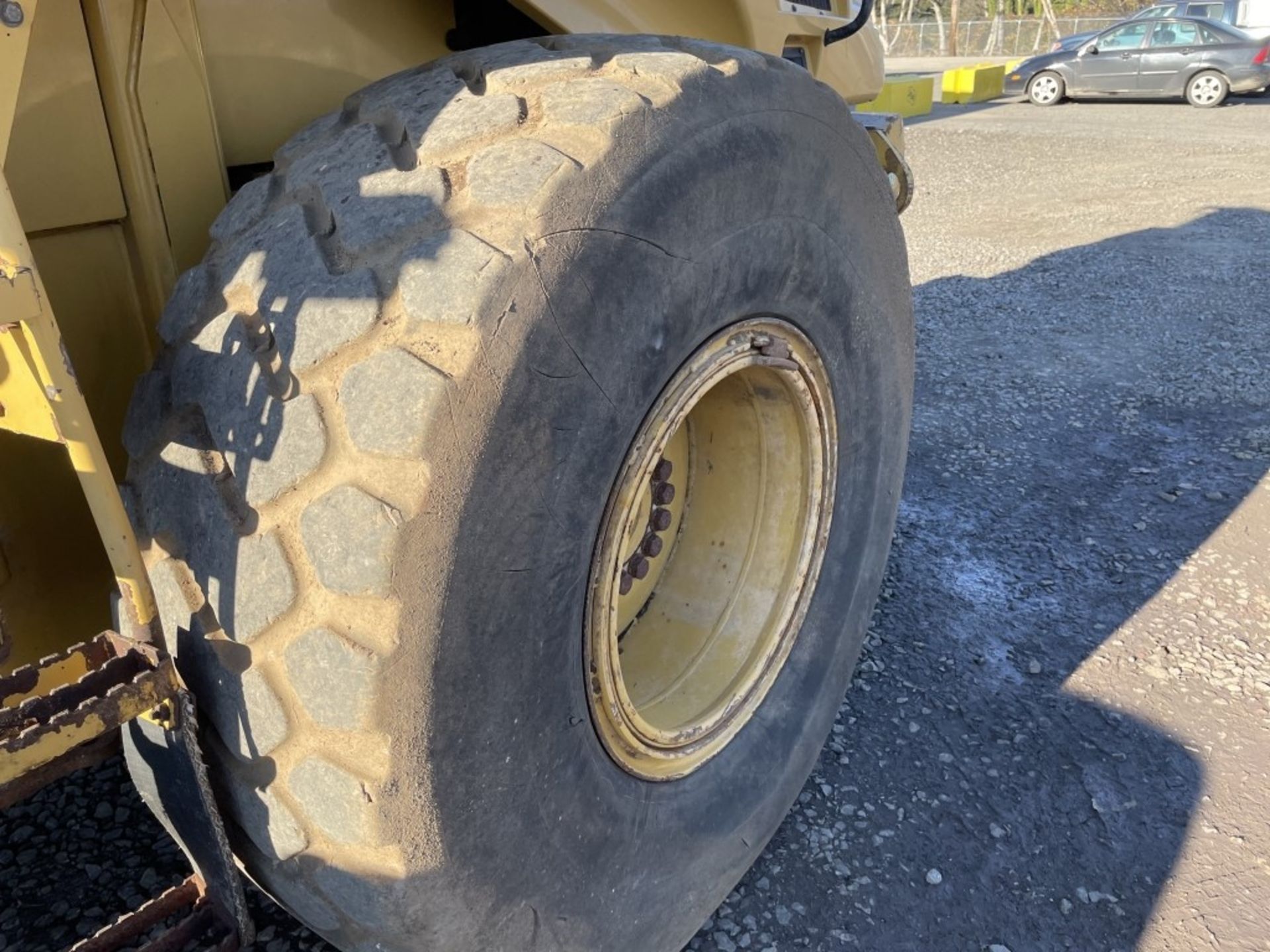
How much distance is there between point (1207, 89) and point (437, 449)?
16602mm

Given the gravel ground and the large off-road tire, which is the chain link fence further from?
the large off-road tire

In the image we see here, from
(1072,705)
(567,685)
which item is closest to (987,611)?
(1072,705)

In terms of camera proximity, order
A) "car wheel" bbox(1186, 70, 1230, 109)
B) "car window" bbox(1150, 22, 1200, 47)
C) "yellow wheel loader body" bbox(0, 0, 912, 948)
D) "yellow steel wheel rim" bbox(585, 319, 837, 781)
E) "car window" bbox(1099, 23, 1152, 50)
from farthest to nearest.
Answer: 1. "car window" bbox(1099, 23, 1152, 50)
2. "car window" bbox(1150, 22, 1200, 47)
3. "car wheel" bbox(1186, 70, 1230, 109)
4. "yellow steel wheel rim" bbox(585, 319, 837, 781)
5. "yellow wheel loader body" bbox(0, 0, 912, 948)

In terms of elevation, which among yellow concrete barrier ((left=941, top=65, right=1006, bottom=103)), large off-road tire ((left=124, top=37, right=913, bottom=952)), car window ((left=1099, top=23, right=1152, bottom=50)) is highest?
large off-road tire ((left=124, top=37, right=913, bottom=952))

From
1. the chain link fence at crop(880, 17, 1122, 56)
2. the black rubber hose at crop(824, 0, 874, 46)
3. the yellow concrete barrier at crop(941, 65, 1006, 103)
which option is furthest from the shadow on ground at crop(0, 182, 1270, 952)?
the chain link fence at crop(880, 17, 1122, 56)

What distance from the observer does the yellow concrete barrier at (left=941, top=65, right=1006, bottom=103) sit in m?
17.0

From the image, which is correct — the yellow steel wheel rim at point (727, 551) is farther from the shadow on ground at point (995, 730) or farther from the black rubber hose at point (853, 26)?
the black rubber hose at point (853, 26)

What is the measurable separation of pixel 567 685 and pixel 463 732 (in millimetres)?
201

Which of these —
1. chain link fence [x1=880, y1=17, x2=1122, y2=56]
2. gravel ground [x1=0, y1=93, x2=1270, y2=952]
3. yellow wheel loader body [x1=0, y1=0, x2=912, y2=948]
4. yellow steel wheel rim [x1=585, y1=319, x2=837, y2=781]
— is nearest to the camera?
yellow wheel loader body [x1=0, y1=0, x2=912, y2=948]

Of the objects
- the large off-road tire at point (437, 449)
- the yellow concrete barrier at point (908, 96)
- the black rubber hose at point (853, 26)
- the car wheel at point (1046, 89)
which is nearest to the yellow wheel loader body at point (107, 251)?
the large off-road tire at point (437, 449)

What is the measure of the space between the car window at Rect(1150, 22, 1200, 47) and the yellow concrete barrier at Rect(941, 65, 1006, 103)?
270 cm

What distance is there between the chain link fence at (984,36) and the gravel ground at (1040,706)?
1287 inches

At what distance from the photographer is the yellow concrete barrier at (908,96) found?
15.0 m

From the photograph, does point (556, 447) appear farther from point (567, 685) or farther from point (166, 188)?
point (166, 188)
